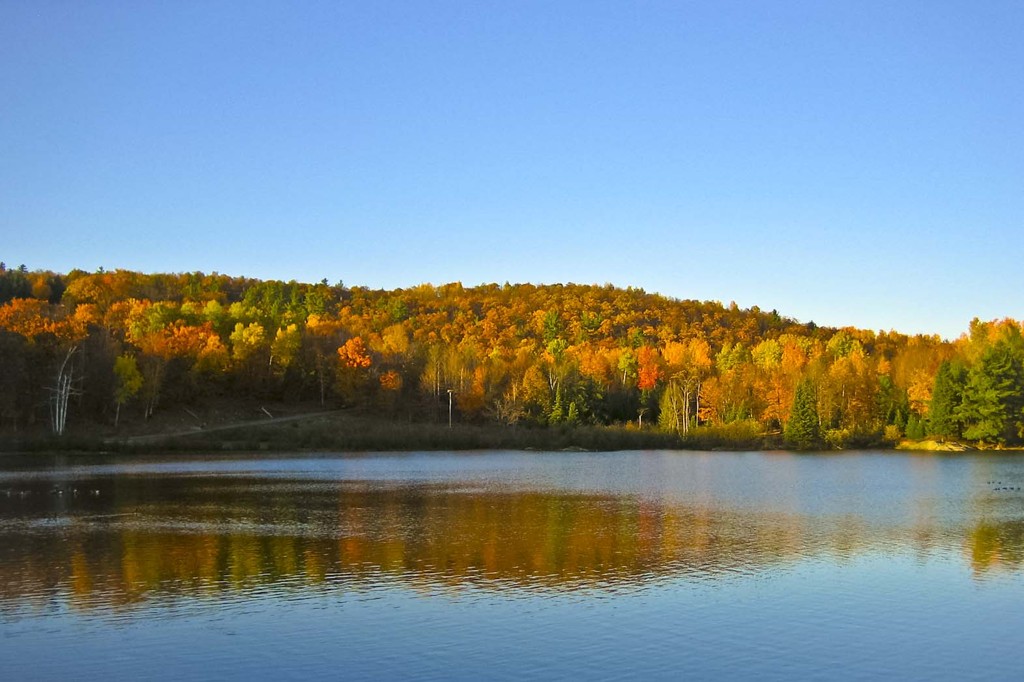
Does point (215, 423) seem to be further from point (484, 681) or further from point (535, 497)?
point (484, 681)

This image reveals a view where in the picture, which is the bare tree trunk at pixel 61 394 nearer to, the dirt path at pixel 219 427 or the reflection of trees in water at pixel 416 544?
the dirt path at pixel 219 427

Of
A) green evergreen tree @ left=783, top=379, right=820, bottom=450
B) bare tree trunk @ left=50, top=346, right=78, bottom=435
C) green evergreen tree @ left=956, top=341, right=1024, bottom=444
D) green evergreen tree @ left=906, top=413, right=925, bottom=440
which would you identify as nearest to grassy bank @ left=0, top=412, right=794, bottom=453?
bare tree trunk @ left=50, top=346, right=78, bottom=435

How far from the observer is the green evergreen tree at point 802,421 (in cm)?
8175

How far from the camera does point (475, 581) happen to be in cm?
2150

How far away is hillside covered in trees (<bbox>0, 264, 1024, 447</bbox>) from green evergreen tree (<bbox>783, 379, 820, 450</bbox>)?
6.2 inches

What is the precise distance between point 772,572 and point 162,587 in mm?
14249

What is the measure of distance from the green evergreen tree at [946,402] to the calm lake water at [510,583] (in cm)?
4255

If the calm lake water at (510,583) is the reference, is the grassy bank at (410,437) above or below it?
above

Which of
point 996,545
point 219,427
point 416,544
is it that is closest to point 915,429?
point 996,545

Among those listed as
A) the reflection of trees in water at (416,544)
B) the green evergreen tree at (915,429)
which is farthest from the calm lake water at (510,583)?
the green evergreen tree at (915,429)

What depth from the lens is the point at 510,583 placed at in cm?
2131

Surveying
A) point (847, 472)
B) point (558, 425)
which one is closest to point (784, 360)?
point (558, 425)

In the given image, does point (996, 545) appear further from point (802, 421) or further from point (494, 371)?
point (494, 371)

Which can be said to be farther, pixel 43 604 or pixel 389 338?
pixel 389 338
